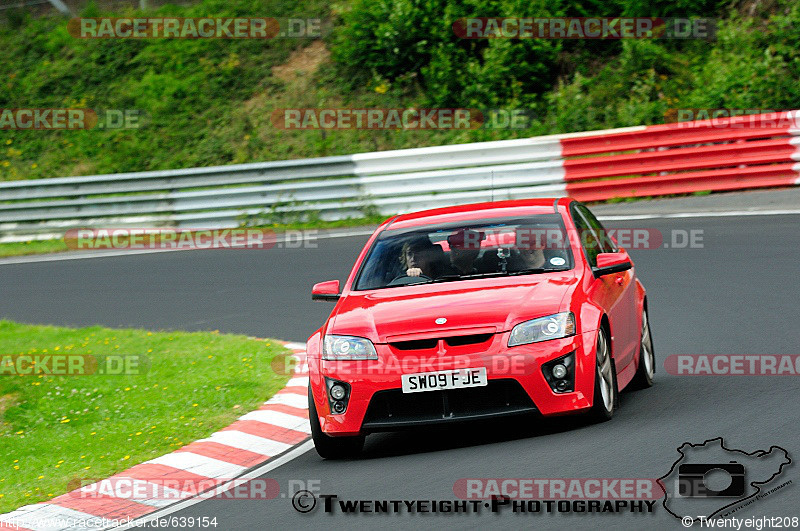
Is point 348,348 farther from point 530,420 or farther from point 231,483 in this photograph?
point 530,420

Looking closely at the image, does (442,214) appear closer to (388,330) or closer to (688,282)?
(388,330)

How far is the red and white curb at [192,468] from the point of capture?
6969 mm

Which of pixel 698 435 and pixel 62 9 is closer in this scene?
pixel 698 435

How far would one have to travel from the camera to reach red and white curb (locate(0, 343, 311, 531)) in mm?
6969

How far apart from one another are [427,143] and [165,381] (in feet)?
43.8

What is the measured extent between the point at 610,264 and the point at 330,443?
219cm

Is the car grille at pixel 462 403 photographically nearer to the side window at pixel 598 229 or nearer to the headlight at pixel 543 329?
the headlight at pixel 543 329

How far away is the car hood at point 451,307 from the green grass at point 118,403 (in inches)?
67.8

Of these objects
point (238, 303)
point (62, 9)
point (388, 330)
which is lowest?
point (238, 303)

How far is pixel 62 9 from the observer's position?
30953mm

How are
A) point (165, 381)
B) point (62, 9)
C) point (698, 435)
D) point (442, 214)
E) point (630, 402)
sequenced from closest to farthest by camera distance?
point (698, 435), point (630, 402), point (442, 214), point (165, 381), point (62, 9)

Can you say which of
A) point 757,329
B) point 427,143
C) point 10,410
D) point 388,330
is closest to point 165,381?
point 10,410

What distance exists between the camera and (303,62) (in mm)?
27250

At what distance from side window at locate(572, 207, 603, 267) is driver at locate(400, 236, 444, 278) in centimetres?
99
